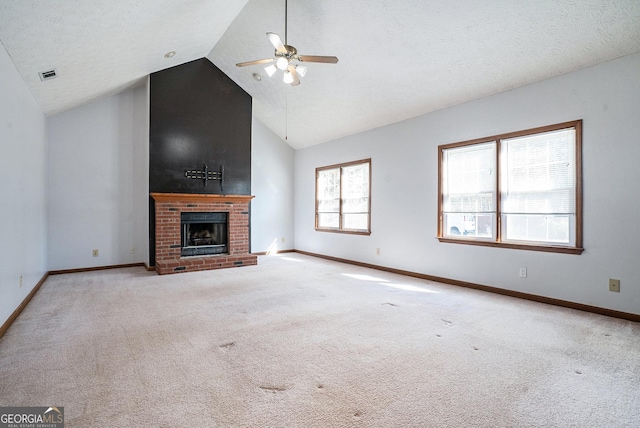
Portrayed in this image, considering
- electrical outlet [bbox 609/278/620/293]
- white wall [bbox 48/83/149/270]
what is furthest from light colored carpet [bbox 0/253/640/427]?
white wall [bbox 48/83/149/270]

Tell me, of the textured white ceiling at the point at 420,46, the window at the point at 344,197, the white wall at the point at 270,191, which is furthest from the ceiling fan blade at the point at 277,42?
the white wall at the point at 270,191

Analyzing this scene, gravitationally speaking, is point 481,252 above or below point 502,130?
below

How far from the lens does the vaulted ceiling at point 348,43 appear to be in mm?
2922

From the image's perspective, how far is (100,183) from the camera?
5582mm

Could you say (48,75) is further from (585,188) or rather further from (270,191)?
(585,188)

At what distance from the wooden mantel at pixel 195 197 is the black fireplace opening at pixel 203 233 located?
28cm

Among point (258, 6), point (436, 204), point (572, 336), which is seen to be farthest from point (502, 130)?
point (258, 6)

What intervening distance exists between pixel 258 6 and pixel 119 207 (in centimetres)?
416

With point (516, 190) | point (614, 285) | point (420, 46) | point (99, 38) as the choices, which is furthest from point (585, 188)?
point (99, 38)

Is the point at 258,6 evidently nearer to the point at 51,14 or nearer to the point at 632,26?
the point at 51,14

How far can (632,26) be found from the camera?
9.50ft

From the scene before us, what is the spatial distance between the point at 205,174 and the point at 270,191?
193cm

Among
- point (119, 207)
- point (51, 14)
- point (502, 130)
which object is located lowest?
point (119, 207)

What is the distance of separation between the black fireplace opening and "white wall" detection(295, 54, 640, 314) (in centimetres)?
266
